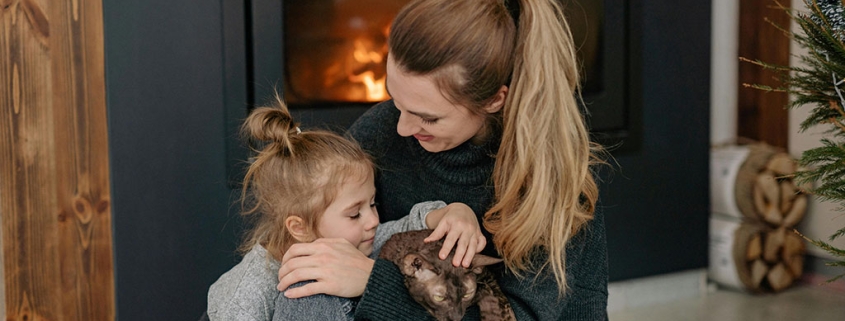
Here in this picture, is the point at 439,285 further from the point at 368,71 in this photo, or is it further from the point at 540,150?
the point at 368,71

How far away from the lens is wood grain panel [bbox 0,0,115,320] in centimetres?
189

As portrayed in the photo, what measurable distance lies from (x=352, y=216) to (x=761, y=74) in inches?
90.2

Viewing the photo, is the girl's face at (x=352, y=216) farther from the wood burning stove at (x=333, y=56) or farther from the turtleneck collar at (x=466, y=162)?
the wood burning stove at (x=333, y=56)

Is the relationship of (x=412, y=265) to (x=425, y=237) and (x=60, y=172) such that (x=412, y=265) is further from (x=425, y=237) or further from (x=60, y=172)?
(x=60, y=172)

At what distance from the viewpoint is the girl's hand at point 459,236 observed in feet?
4.35

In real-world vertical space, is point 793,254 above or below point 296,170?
below

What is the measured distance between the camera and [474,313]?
1.38 m

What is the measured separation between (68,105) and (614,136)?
5.36 ft

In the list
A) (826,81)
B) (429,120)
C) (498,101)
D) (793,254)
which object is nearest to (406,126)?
(429,120)

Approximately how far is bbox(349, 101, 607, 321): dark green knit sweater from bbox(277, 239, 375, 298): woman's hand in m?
0.04

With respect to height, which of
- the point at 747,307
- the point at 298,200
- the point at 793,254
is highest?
the point at 298,200

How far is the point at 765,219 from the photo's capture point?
9.53ft

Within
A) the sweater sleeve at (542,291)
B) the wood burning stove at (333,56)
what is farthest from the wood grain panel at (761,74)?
the sweater sleeve at (542,291)

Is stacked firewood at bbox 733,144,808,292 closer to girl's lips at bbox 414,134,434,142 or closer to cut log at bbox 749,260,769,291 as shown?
cut log at bbox 749,260,769,291
